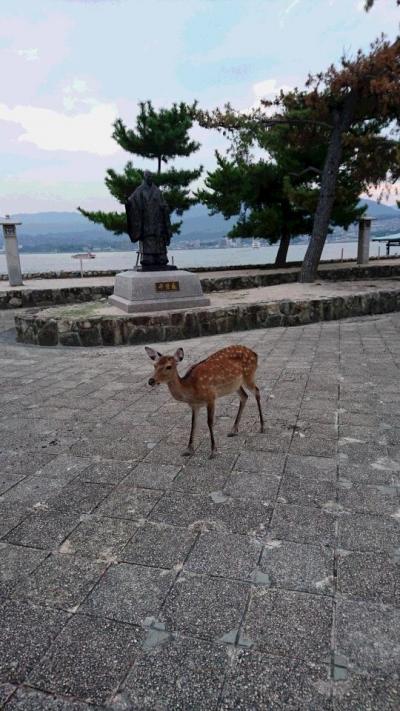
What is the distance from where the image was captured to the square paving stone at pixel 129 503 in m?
3.04

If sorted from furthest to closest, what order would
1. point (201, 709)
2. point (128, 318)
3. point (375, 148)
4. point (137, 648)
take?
1. point (375, 148)
2. point (128, 318)
3. point (137, 648)
4. point (201, 709)

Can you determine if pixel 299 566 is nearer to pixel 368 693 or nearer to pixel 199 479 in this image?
pixel 368 693

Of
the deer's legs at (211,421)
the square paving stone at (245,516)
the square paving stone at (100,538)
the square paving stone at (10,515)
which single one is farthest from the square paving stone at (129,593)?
the deer's legs at (211,421)

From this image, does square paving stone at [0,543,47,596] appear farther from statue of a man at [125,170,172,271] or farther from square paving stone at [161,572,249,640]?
statue of a man at [125,170,172,271]

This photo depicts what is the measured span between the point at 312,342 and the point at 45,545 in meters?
6.92

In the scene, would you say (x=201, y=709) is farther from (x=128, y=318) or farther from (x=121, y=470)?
(x=128, y=318)

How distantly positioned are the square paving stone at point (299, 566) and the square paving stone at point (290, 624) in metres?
0.07

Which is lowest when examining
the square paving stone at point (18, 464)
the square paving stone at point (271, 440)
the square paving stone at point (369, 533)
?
the square paving stone at point (369, 533)

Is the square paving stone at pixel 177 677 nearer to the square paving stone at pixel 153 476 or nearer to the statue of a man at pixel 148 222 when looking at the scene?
the square paving stone at pixel 153 476

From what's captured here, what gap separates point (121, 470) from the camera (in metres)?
3.67

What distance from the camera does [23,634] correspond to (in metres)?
2.08

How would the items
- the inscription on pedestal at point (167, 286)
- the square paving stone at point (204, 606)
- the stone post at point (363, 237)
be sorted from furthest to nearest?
the stone post at point (363, 237) < the inscription on pedestal at point (167, 286) < the square paving stone at point (204, 606)

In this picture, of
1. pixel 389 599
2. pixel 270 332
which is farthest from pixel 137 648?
pixel 270 332

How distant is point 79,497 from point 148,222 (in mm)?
8831
